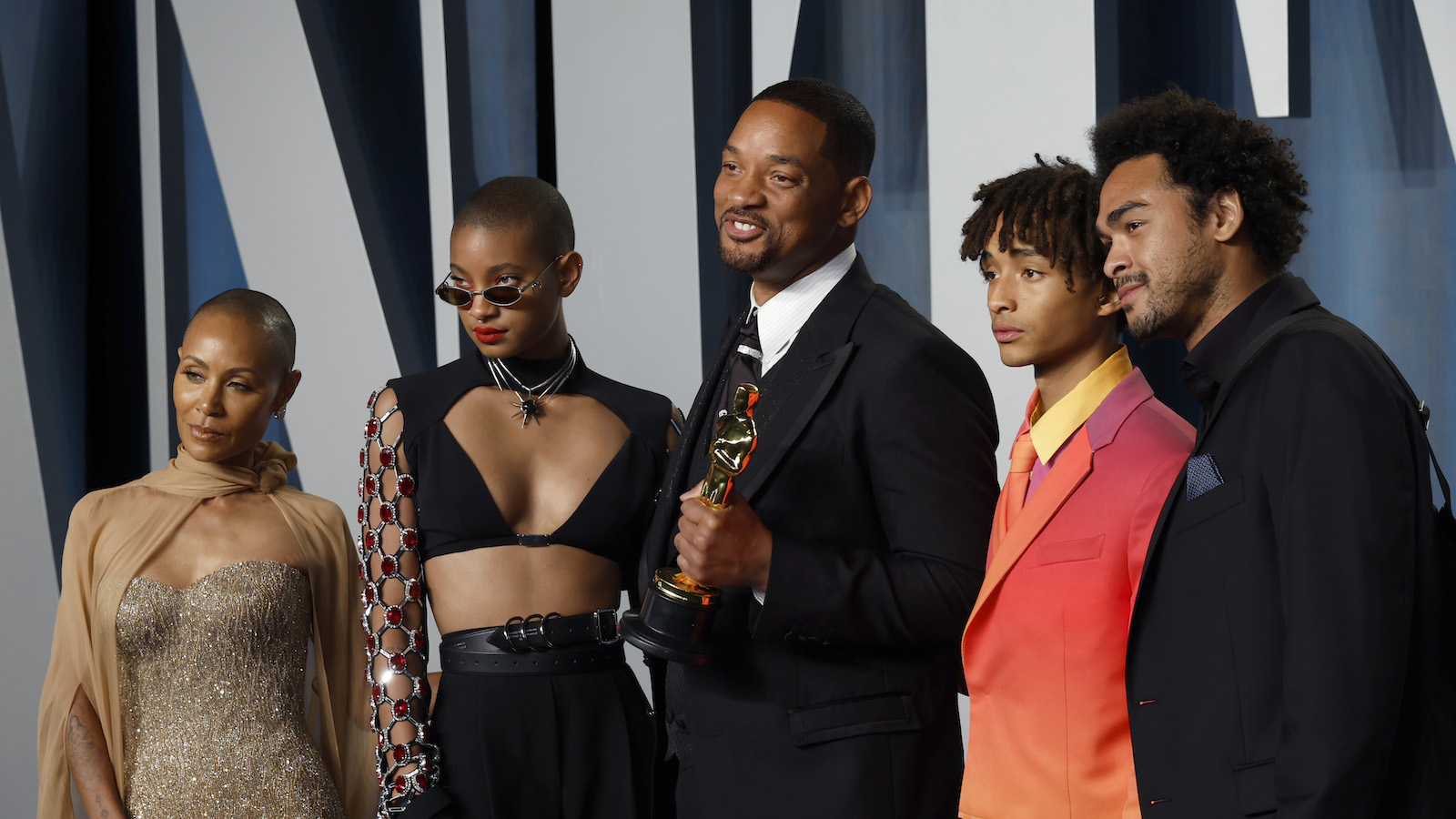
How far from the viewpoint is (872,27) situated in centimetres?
382

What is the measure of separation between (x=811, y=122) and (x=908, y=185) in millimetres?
1770

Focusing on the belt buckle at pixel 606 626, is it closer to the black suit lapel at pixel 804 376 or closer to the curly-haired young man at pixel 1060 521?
the black suit lapel at pixel 804 376

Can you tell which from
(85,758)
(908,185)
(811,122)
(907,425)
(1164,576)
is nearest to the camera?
(1164,576)

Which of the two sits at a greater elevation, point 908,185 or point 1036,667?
point 908,185

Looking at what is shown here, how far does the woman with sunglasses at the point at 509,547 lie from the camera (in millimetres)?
2398

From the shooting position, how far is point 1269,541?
1.44m

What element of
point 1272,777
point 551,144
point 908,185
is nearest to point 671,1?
point 551,144

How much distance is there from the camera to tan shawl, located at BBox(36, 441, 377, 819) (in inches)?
96.2

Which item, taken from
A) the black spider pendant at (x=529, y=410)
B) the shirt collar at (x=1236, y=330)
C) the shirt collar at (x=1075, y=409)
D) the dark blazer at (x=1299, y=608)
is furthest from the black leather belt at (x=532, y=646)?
the shirt collar at (x=1236, y=330)

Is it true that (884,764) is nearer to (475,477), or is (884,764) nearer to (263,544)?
(475,477)

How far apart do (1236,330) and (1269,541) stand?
0.97 feet

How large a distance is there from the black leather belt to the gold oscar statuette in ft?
2.13

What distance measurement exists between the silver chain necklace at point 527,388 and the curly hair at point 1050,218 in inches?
39.5

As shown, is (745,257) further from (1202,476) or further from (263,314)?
(263,314)
